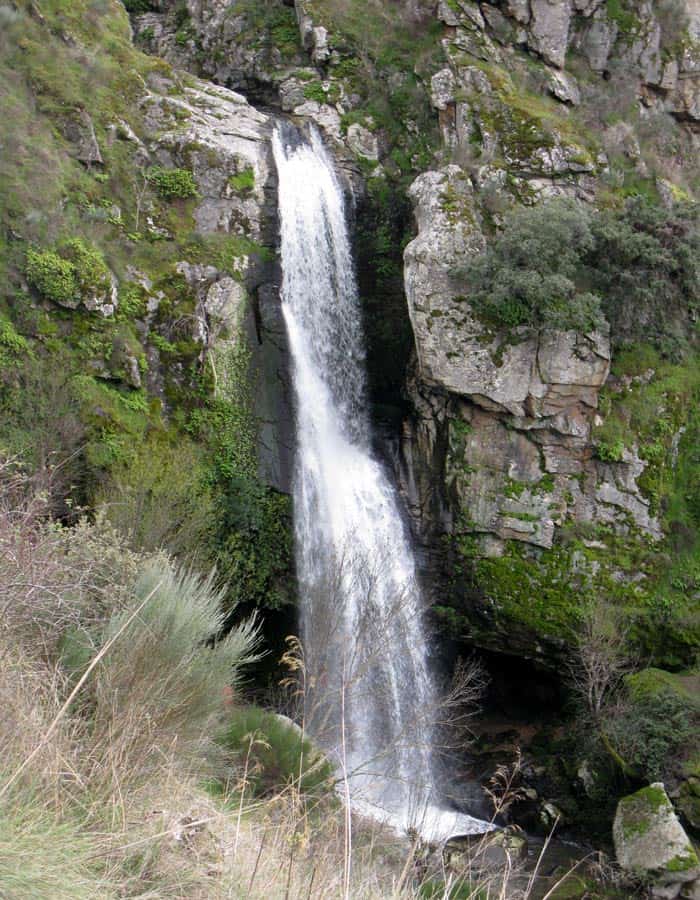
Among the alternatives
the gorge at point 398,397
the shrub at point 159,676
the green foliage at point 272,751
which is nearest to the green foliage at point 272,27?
the gorge at point 398,397

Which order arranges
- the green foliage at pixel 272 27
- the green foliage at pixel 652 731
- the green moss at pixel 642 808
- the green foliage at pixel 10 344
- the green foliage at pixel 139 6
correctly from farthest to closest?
the green foliage at pixel 139 6 → the green foliage at pixel 272 27 → the green foliage at pixel 10 344 → the green foliage at pixel 652 731 → the green moss at pixel 642 808

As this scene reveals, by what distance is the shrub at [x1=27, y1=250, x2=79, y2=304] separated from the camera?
1427 cm

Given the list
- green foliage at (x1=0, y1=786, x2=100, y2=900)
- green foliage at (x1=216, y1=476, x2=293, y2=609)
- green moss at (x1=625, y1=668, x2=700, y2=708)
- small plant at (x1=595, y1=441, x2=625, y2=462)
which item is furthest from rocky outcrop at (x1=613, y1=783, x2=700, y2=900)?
green foliage at (x1=0, y1=786, x2=100, y2=900)

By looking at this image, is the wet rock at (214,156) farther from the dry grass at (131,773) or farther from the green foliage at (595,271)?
the dry grass at (131,773)

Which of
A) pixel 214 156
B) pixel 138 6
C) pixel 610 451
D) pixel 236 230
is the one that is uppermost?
pixel 138 6

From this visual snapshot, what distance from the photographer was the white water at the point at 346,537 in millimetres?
14016

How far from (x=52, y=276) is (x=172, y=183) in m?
4.63

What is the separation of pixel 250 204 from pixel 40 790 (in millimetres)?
16487

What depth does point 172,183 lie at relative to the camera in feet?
57.7

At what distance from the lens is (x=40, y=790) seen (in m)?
3.62

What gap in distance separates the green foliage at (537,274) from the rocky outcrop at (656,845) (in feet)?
30.0

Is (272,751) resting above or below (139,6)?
below

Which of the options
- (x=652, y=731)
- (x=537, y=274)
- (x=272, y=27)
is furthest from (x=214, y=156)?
(x=652, y=731)

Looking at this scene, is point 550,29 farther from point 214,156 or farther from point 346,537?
point 346,537
